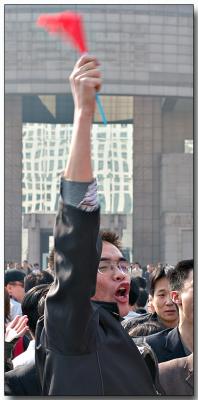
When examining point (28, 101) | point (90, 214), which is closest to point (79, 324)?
point (90, 214)

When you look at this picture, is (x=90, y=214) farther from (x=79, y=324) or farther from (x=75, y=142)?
(x=79, y=324)

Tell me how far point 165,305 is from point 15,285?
2486mm

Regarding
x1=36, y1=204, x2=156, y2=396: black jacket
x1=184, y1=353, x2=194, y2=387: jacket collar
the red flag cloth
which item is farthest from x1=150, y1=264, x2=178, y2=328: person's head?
the red flag cloth

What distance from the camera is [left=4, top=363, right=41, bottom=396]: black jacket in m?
2.69

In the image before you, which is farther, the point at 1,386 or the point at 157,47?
the point at 157,47

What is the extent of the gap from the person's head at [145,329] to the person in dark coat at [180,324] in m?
0.42

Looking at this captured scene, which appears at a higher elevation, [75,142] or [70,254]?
[75,142]

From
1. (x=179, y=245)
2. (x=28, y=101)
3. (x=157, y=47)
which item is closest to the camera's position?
(x=157, y=47)

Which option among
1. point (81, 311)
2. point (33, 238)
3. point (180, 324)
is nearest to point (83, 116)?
point (81, 311)

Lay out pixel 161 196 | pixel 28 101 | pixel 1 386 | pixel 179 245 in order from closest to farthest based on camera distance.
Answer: pixel 1 386, pixel 179 245, pixel 161 196, pixel 28 101

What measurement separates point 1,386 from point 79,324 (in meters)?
1.01

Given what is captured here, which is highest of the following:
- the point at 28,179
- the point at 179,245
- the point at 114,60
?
the point at 114,60

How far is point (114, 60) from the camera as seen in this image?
20.4m

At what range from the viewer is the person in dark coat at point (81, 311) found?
1.97 metres
